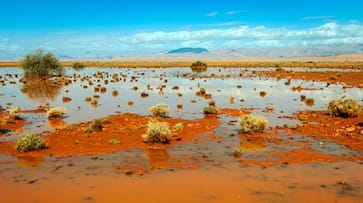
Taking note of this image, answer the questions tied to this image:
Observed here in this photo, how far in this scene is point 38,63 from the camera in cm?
6756

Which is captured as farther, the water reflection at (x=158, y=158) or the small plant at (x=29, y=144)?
the small plant at (x=29, y=144)

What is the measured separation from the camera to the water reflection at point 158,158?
46.0ft

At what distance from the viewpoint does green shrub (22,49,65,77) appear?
6681 cm

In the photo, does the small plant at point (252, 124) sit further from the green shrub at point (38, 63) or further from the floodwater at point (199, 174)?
the green shrub at point (38, 63)

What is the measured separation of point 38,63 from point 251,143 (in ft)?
193

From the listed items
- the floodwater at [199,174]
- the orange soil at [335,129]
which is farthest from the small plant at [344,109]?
the floodwater at [199,174]

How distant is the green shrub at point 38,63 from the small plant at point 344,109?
56439 millimetres

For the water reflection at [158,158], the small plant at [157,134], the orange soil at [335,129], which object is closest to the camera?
the water reflection at [158,158]

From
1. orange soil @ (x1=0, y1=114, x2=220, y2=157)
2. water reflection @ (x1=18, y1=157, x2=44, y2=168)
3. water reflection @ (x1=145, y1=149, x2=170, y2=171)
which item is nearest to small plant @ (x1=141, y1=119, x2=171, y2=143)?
orange soil @ (x1=0, y1=114, x2=220, y2=157)

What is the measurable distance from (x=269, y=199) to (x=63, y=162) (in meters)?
8.12

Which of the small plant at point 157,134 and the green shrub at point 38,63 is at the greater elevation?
the green shrub at point 38,63

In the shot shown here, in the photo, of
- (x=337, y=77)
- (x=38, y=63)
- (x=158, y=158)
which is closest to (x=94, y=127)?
(x=158, y=158)

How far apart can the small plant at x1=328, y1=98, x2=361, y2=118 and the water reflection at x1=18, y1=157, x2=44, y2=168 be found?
17.5 metres

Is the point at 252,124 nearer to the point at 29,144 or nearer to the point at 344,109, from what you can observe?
the point at 344,109
